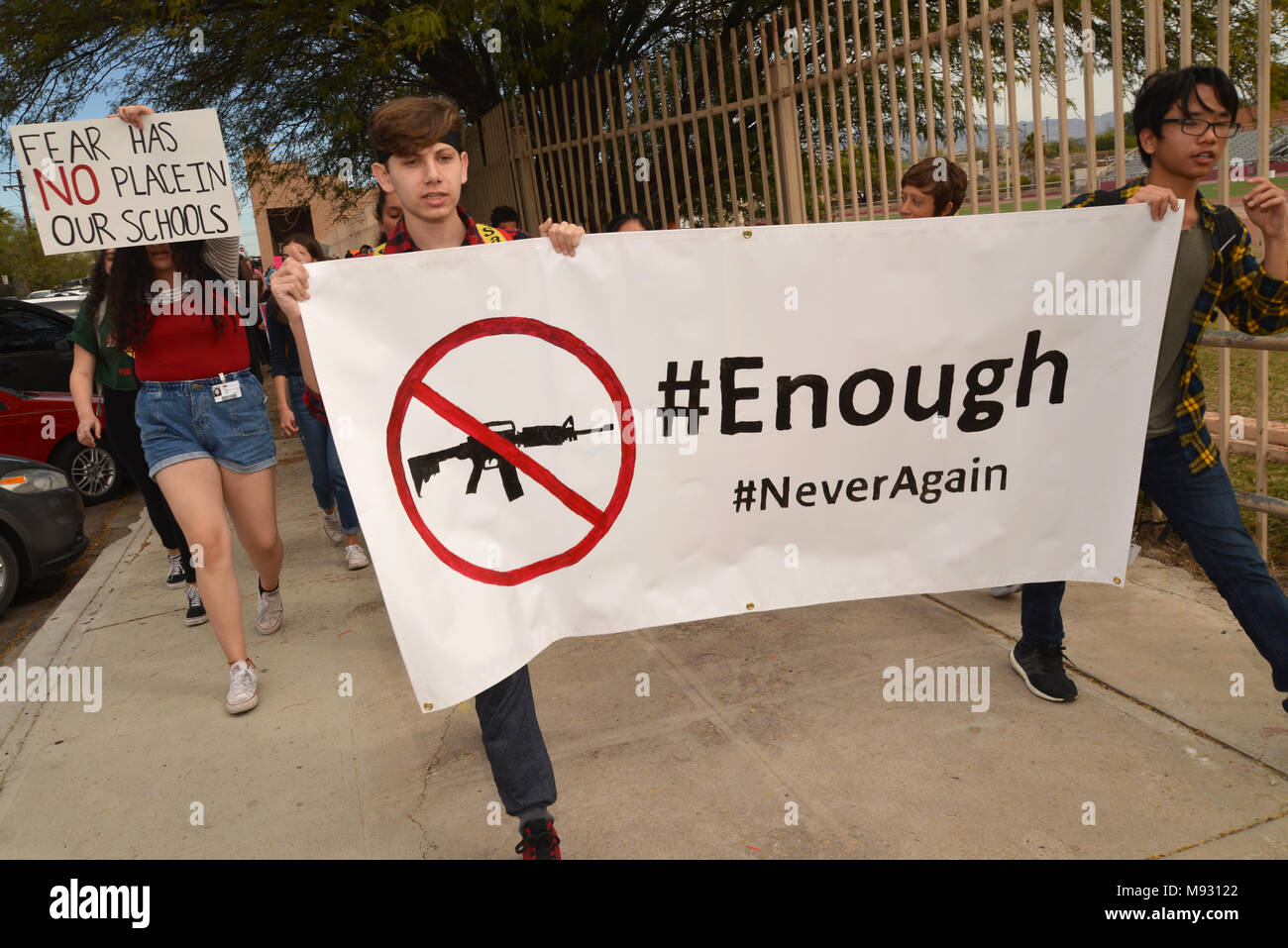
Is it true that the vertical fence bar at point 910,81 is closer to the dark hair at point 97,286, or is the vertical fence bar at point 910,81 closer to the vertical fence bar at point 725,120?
the vertical fence bar at point 725,120

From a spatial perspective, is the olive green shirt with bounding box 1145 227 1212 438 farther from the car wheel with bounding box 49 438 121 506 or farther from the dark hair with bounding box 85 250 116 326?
the car wheel with bounding box 49 438 121 506

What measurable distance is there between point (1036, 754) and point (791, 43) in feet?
13.6

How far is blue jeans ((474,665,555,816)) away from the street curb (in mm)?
1979

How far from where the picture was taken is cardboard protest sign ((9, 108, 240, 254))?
4.11m

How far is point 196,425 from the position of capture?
4176mm

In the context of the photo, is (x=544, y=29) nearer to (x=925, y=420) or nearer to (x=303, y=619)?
(x=303, y=619)

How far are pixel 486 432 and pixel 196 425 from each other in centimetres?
189

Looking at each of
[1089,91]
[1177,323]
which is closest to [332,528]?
[1089,91]

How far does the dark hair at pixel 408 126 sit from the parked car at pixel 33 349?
29.1 ft

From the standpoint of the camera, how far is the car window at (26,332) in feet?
34.7


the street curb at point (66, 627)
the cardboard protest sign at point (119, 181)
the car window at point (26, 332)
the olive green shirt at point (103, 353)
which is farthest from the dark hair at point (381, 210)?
the car window at point (26, 332)

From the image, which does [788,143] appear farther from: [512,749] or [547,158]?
[512,749]

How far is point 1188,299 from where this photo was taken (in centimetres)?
321
